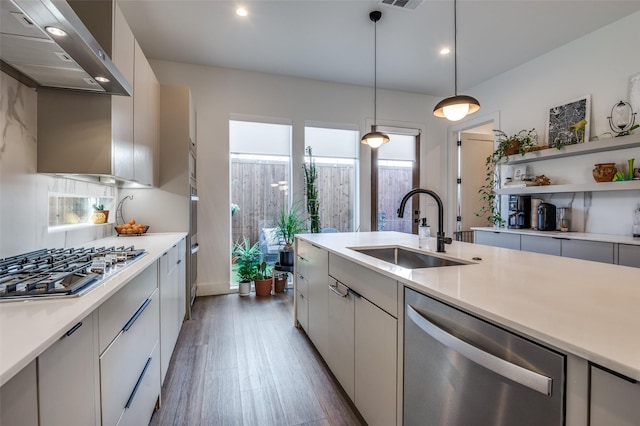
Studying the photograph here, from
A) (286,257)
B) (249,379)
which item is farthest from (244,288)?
(249,379)

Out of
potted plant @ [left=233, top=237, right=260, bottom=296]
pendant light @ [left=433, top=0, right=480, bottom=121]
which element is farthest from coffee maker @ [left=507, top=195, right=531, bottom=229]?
potted plant @ [left=233, top=237, right=260, bottom=296]

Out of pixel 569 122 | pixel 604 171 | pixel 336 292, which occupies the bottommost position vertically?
pixel 336 292

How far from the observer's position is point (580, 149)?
3113 millimetres

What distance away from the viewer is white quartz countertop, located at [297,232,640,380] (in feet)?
1.91

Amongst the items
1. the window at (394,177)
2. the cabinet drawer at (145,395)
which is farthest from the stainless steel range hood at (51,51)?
the window at (394,177)

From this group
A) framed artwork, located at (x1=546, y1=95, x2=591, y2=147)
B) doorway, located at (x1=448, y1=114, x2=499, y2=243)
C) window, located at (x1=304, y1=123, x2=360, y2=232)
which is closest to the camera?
framed artwork, located at (x1=546, y1=95, x2=591, y2=147)

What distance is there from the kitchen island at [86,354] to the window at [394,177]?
11.8ft

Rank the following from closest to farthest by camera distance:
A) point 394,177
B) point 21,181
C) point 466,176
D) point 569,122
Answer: point 21,181 → point 569,122 → point 394,177 → point 466,176

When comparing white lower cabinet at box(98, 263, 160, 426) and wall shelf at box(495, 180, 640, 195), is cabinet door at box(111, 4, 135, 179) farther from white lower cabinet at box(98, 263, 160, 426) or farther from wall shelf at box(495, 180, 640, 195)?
wall shelf at box(495, 180, 640, 195)

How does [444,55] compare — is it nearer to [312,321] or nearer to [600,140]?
[600,140]

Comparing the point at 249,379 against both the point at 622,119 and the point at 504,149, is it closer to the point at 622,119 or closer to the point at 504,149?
the point at 504,149

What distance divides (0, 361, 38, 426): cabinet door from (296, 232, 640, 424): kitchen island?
1.04m

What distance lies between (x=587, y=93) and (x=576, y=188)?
1.07 m

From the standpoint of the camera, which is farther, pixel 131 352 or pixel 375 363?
pixel 375 363
